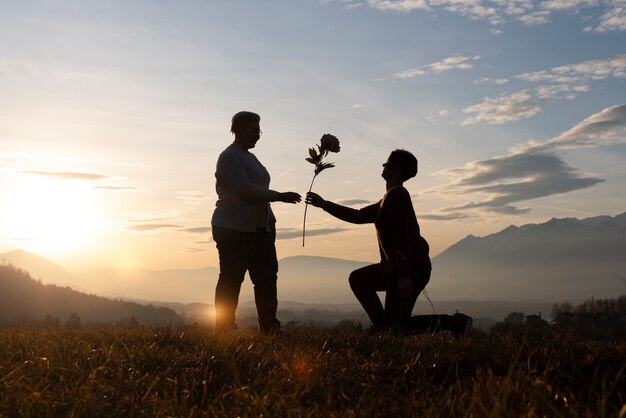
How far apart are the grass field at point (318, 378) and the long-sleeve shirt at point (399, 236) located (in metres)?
1.68

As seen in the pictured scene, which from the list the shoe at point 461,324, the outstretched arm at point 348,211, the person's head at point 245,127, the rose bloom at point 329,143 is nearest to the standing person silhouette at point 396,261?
the shoe at point 461,324

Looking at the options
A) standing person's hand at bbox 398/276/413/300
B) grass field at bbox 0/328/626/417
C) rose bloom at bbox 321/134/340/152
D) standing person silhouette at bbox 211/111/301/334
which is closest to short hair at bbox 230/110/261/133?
standing person silhouette at bbox 211/111/301/334

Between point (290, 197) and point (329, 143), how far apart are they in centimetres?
103

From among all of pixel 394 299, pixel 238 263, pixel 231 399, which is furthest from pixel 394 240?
pixel 231 399

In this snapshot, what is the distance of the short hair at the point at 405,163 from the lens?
8.02 metres

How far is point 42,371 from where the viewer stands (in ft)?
15.1

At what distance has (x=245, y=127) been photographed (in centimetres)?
908

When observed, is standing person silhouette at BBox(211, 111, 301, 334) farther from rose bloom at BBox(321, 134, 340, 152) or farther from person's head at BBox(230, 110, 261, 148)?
rose bloom at BBox(321, 134, 340, 152)

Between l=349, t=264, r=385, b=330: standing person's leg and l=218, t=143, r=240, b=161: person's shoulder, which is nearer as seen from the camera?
l=349, t=264, r=385, b=330: standing person's leg

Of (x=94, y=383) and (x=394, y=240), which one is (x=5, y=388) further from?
(x=394, y=240)

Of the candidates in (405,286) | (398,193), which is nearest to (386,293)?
(405,286)

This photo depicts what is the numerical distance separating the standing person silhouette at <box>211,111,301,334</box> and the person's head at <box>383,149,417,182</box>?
4.36 feet

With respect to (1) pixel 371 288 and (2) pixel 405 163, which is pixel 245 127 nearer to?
(2) pixel 405 163

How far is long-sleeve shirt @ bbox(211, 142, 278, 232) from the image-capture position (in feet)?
27.9
